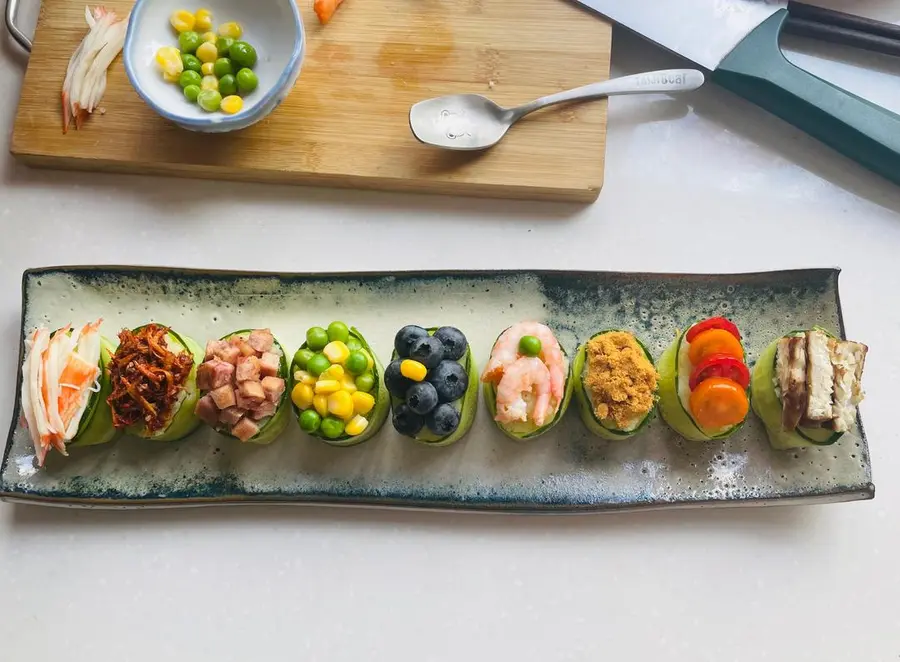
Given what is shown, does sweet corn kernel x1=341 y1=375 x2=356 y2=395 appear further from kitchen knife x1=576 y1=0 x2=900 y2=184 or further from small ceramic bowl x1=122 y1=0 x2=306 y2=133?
kitchen knife x1=576 y1=0 x2=900 y2=184

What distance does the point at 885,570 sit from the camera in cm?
219

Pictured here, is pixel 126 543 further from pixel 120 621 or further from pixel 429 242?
pixel 429 242

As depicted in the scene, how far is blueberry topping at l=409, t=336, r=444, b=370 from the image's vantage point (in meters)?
1.88

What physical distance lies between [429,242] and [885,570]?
6.07 feet

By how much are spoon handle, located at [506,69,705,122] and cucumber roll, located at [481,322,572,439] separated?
0.83m

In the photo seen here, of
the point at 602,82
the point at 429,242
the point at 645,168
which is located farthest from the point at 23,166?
the point at 645,168

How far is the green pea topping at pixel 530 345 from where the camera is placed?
1.94m

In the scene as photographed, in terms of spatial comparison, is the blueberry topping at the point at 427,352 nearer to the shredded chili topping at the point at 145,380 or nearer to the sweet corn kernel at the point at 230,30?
the shredded chili topping at the point at 145,380

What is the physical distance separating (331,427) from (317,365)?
0.18 meters

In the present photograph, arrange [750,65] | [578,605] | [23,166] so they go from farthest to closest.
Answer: [23,166], [750,65], [578,605]

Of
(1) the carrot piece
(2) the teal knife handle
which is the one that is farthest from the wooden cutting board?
(2) the teal knife handle

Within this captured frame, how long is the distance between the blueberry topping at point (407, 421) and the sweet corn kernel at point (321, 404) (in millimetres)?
200

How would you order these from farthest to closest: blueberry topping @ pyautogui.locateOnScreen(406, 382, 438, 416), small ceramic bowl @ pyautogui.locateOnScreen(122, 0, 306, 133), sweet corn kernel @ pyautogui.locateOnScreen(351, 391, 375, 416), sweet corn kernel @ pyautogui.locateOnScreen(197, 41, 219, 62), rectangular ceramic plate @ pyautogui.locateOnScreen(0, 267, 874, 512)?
sweet corn kernel @ pyautogui.locateOnScreen(197, 41, 219, 62)
small ceramic bowl @ pyautogui.locateOnScreen(122, 0, 306, 133)
rectangular ceramic plate @ pyautogui.locateOnScreen(0, 267, 874, 512)
sweet corn kernel @ pyautogui.locateOnScreen(351, 391, 375, 416)
blueberry topping @ pyautogui.locateOnScreen(406, 382, 438, 416)

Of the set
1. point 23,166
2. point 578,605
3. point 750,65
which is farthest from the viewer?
point 23,166
